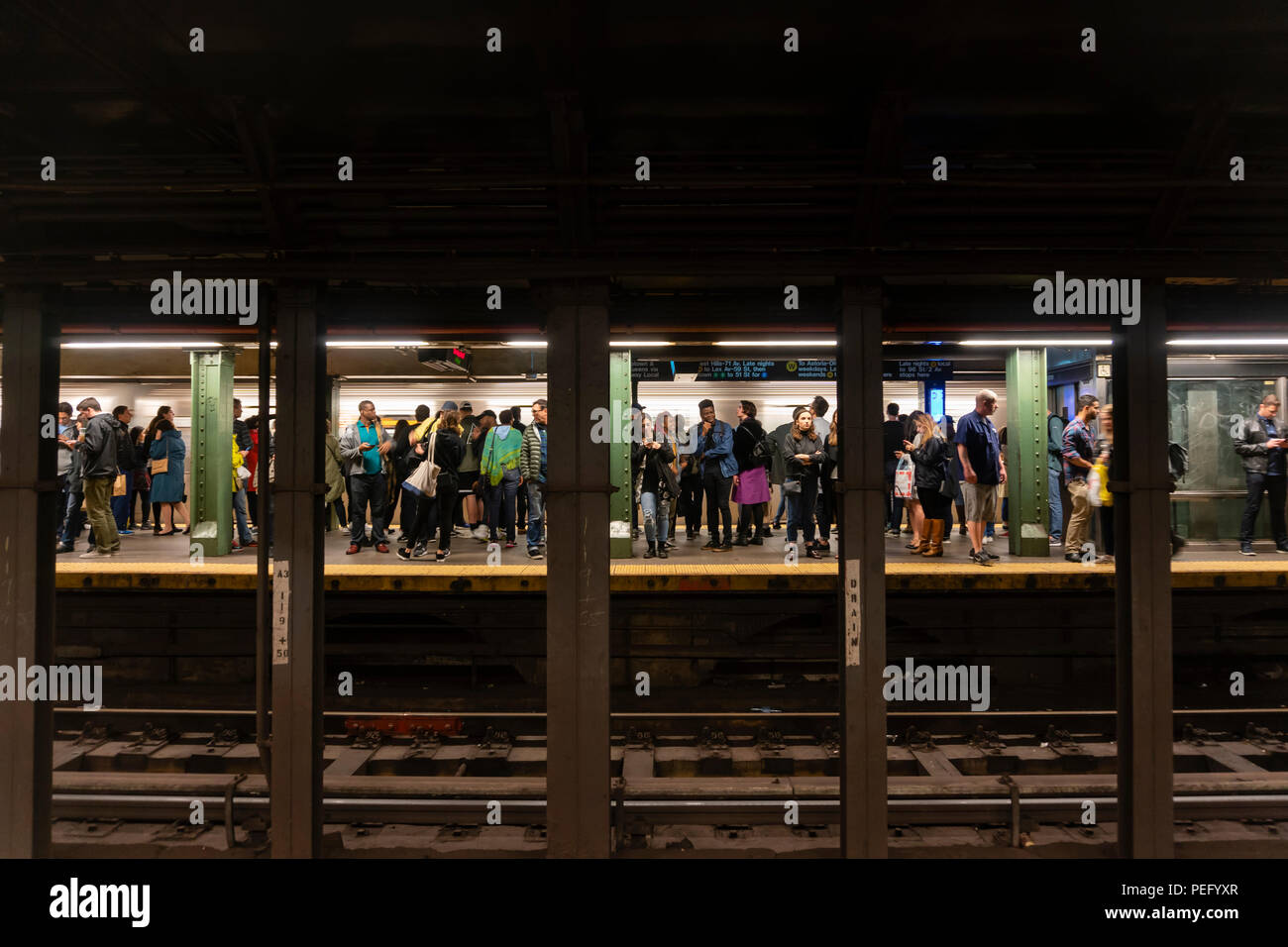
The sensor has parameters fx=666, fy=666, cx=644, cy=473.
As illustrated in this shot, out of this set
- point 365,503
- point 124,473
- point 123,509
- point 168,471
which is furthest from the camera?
point 123,509

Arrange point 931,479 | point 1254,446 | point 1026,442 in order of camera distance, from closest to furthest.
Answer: point 931,479
point 1254,446
point 1026,442

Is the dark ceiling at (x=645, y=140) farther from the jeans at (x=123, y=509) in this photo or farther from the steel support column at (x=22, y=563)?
the jeans at (x=123, y=509)

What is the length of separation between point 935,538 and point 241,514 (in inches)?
355

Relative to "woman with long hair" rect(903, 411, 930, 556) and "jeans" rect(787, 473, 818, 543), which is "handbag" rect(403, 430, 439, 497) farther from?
"woman with long hair" rect(903, 411, 930, 556)

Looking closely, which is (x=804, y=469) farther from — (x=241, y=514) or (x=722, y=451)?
(x=241, y=514)

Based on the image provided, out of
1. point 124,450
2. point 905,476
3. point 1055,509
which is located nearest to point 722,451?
point 905,476

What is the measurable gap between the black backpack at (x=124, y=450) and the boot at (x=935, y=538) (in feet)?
33.6

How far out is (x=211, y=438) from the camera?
853 cm

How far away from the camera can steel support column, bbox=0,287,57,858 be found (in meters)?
3.28

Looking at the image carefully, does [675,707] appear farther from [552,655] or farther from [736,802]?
[552,655]

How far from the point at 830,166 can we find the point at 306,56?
2.44 meters

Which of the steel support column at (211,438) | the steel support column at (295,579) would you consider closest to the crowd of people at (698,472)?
the steel support column at (211,438)

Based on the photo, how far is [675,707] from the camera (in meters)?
5.84

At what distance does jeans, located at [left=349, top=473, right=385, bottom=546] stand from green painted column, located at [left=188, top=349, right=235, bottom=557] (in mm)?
1568
